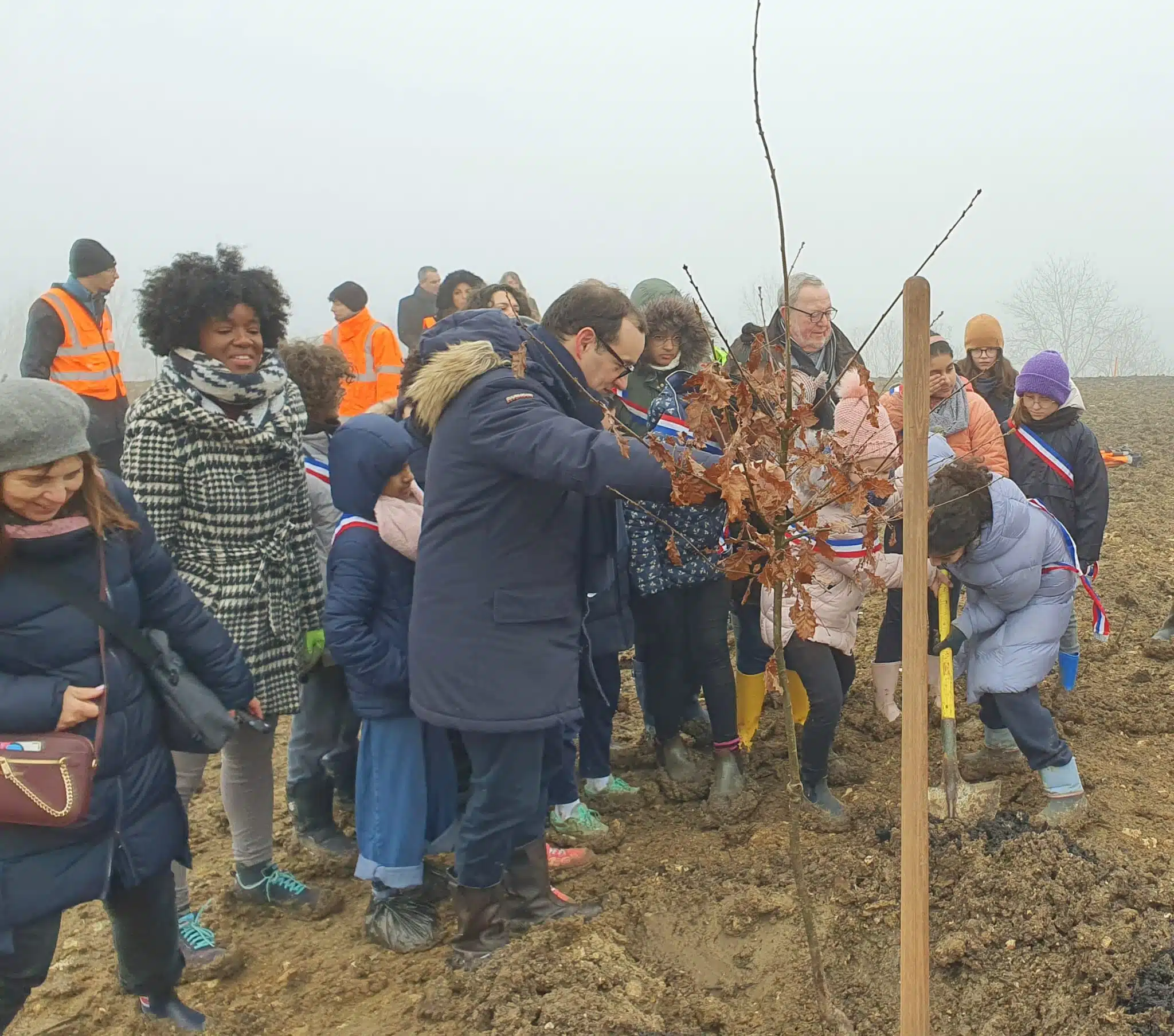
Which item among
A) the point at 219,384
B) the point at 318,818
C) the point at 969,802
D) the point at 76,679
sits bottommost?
the point at 318,818

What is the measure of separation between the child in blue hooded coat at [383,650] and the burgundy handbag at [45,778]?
924 millimetres

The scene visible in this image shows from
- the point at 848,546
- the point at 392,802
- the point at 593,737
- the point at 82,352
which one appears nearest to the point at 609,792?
the point at 593,737

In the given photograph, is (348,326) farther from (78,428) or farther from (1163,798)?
(1163,798)

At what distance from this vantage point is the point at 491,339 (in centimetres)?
266

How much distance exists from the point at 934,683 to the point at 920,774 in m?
2.84

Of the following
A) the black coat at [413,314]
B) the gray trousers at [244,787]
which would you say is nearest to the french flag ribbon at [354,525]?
the gray trousers at [244,787]

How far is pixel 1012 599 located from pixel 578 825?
180cm

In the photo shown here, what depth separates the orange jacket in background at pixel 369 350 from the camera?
7.70 metres

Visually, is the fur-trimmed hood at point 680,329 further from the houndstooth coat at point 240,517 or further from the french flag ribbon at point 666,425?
the houndstooth coat at point 240,517

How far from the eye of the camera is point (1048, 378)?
14.5 ft

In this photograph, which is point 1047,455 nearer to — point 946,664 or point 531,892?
point 946,664

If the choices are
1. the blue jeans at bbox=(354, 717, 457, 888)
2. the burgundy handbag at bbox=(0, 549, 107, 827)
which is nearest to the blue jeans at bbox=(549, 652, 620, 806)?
the blue jeans at bbox=(354, 717, 457, 888)

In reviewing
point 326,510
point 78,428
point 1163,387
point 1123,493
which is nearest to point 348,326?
point 326,510

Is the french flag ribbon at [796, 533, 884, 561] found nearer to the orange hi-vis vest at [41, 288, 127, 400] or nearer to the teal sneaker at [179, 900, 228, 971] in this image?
the teal sneaker at [179, 900, 228, 971]
